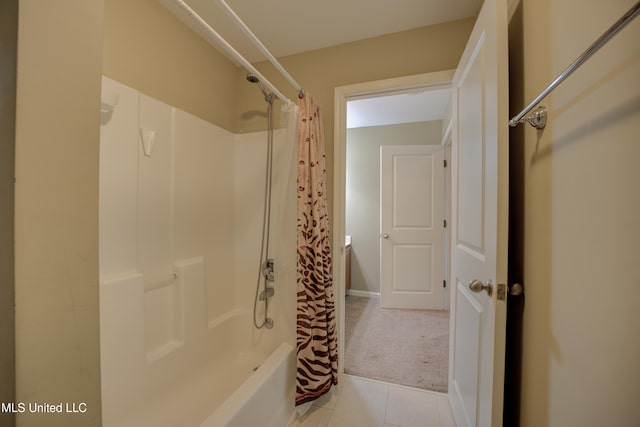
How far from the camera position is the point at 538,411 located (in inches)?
28.8

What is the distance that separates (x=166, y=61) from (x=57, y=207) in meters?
1.45

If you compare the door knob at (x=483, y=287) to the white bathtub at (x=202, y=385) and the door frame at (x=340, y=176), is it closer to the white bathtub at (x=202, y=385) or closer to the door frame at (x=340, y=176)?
the door frame at (x=340, y=176)

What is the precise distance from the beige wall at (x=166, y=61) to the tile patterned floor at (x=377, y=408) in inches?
80.4

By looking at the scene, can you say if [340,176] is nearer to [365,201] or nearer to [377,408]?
[377,408]

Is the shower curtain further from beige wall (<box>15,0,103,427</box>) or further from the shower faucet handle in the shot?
beige wall (<box>15,0,103,427</box>)

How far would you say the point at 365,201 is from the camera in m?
3.40

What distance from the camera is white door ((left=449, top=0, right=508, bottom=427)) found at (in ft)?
2.62

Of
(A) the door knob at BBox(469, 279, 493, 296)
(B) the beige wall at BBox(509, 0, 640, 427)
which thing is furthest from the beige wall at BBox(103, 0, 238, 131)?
(A) the door knob at BBox(469, 279, 493, 296)

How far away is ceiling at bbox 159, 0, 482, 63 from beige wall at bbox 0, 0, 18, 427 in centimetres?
132

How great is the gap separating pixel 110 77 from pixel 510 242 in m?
1.97

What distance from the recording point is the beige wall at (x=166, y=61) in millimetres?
1173

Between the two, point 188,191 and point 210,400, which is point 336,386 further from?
point 188,191

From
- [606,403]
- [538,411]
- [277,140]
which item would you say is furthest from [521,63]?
[277,140]

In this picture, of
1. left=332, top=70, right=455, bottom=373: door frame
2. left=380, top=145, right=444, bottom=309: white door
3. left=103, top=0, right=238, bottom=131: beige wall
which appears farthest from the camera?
left=380, top=145, right=444, bottom=309: white door
